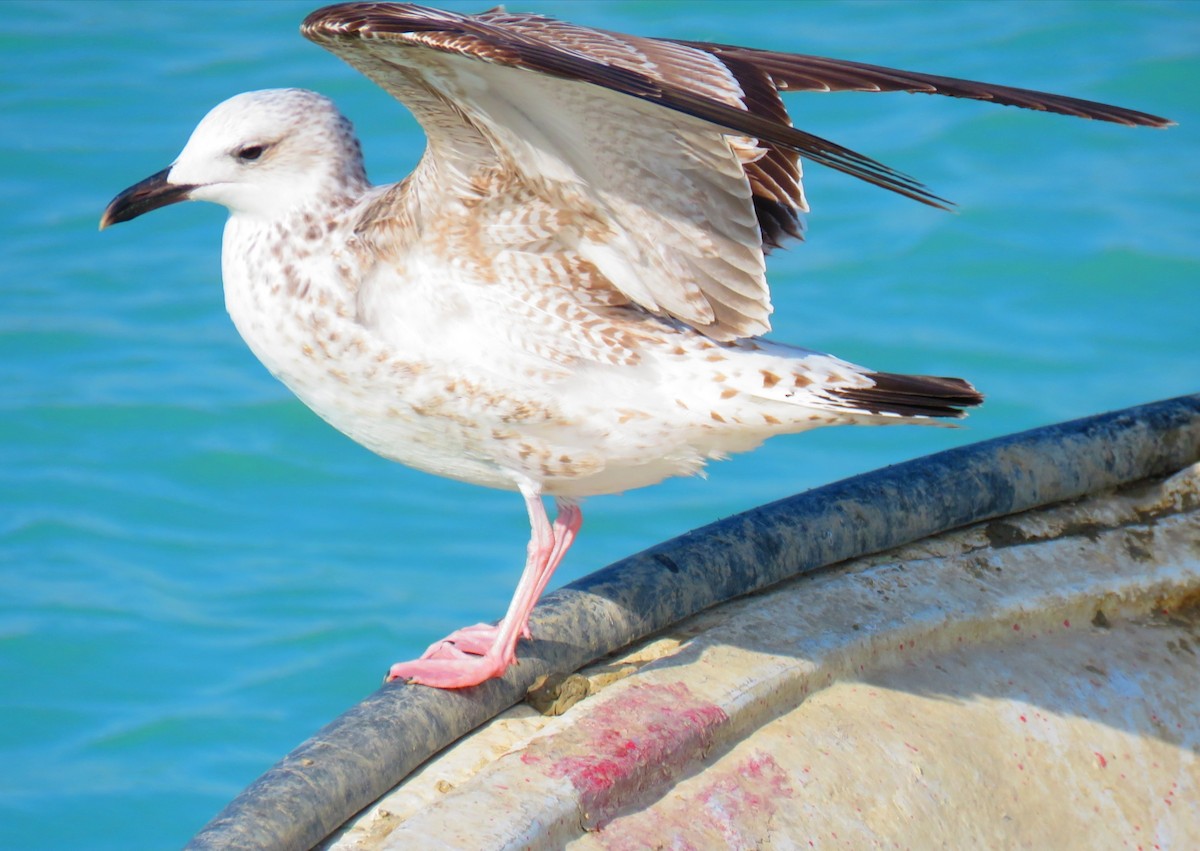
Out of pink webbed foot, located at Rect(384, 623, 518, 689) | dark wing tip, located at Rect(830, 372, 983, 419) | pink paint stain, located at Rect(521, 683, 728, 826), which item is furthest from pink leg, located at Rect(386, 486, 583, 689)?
dark wing tip, located at Rect(830, 372, 983, 419)

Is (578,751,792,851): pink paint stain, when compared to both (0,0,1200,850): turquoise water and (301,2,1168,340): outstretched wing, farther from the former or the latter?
(0,0,1200,850): turquoise water

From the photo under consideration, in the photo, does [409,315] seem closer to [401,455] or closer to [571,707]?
[401,455]

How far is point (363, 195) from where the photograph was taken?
257 centimetres

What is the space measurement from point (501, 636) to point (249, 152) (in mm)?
861

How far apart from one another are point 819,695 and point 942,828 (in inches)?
10.1

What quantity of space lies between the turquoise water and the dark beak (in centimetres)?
250

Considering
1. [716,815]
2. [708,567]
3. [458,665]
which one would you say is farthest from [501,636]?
[716,815]

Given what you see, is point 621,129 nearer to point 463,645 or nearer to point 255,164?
point 255,164

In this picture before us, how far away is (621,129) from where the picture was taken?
2.25m

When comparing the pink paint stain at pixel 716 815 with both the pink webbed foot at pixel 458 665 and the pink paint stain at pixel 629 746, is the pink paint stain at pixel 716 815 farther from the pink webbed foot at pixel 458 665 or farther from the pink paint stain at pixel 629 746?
the pink webbed foot at pixel 458 665

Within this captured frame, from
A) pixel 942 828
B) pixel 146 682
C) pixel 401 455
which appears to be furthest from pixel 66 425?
pixel 942 828

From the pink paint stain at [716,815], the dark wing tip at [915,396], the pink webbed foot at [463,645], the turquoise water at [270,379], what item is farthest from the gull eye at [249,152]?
the turquoise water at [270,379]

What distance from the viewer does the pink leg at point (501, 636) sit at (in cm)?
226

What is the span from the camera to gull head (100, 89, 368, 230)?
2502 mm
